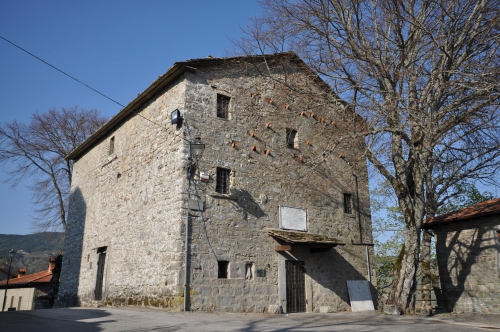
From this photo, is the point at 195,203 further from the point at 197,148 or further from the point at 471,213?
the point at 471,213

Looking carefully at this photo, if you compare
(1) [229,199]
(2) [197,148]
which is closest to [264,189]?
(1) [229,199]

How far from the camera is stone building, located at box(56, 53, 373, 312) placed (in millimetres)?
10992

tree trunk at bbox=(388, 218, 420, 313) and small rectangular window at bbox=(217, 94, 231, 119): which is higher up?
small rectangular window at bbox=(217, 94, 231, 119)

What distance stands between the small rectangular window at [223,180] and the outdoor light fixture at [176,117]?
1.74m

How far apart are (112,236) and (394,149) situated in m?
9.61

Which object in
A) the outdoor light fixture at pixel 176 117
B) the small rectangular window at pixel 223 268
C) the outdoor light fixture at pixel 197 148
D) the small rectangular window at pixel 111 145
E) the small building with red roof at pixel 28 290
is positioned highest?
the small rectangular window at pixel 111 145

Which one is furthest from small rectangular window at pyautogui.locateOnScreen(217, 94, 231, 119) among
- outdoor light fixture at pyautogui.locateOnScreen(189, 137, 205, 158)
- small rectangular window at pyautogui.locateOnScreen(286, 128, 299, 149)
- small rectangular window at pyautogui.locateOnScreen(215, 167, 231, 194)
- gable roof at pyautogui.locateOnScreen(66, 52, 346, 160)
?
small rectangular window at pyautogui.locateOnScreen(286, 128, 299, 149)

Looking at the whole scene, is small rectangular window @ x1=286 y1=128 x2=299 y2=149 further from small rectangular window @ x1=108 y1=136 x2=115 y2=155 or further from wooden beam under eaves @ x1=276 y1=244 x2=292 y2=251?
small rectangular window @ x1=108 y1=136 x2=115 y2=155

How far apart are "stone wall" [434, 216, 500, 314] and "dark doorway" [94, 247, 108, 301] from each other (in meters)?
11.6

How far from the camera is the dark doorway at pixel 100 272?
14188mm

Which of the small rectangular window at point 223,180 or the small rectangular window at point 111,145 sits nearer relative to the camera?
the small rectangular window at point 223,180

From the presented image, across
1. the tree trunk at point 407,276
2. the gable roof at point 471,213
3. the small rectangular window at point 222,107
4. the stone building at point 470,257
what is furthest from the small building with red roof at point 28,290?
the stone building at point 470,257

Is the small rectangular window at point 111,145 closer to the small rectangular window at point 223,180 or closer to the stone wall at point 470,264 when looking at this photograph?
the small rectangular window at point 223,180

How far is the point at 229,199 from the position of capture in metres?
11.7
